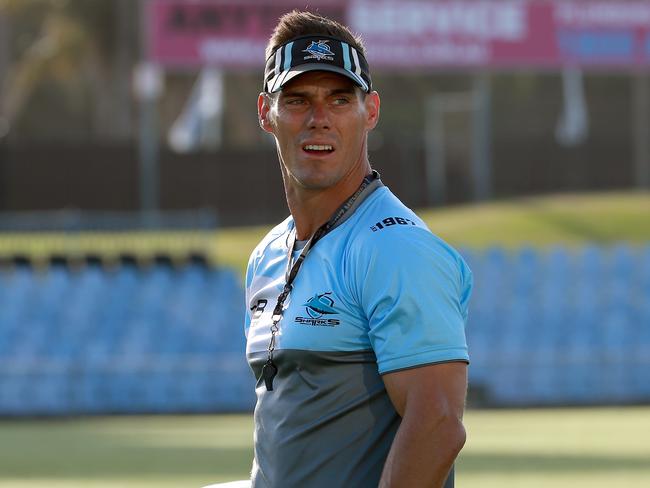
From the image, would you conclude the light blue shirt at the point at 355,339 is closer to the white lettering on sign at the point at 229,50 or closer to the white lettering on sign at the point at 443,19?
the white lettering on sign at the point at 229,50

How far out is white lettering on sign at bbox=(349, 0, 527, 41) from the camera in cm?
2555

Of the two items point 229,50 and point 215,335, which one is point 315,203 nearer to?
point 215,335

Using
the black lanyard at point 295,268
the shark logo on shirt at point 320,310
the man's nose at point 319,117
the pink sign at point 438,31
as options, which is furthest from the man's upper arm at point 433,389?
the pink sign at point 438,31

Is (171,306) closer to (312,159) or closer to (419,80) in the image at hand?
(312,159)

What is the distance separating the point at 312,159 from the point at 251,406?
13.9 metres

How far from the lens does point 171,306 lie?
17.2 m

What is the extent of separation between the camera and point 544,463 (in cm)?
1133

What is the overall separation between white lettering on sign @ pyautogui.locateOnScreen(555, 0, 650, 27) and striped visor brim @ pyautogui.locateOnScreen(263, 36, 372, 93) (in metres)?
23.5

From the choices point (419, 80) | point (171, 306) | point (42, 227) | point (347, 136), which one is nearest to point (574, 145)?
point (42, 227)

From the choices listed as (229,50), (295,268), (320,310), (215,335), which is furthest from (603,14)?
(320,310)

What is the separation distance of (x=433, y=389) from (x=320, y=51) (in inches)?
30.3

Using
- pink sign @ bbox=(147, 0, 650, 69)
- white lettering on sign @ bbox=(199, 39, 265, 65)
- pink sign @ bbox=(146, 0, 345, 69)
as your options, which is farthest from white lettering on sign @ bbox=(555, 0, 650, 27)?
white lettering on sign @ bbox=(199, 39, 265, 65)

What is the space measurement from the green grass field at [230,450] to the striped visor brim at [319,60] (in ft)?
23.5

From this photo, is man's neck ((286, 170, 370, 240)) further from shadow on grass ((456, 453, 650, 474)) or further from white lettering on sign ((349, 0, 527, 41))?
white lettering on sign ((349, 0, 527, 41))
